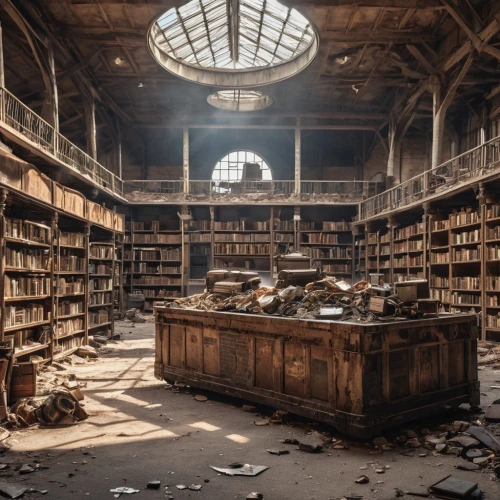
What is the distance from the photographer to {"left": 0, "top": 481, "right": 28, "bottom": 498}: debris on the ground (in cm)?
313

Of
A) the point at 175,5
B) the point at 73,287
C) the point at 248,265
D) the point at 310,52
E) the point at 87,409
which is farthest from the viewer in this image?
the point at 248,265

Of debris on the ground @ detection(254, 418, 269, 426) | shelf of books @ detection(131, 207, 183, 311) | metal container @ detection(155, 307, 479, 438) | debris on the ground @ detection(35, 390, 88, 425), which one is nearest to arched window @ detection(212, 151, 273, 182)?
shelf of books @ detection(131, 207, 183, 311)

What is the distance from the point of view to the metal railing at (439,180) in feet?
32.4

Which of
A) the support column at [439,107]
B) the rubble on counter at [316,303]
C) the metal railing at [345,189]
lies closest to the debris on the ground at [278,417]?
the rubble on counter at [316,303]

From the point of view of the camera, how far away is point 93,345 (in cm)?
1015

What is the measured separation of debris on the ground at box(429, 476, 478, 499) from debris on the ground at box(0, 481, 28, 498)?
102 inches

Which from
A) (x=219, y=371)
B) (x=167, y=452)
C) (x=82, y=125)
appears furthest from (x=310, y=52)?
(x=167, y=452)

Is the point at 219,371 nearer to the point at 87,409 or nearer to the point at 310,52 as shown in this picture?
the point at 87,409

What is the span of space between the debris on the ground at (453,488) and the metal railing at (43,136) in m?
8.39

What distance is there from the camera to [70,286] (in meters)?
9.30

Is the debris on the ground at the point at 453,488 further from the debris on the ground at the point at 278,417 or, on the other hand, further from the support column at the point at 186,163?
the support column at the point at 186,163

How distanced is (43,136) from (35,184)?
5.53 m

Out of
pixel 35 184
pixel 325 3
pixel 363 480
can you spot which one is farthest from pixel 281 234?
pixel 363 480

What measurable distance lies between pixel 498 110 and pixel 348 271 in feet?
23.2
